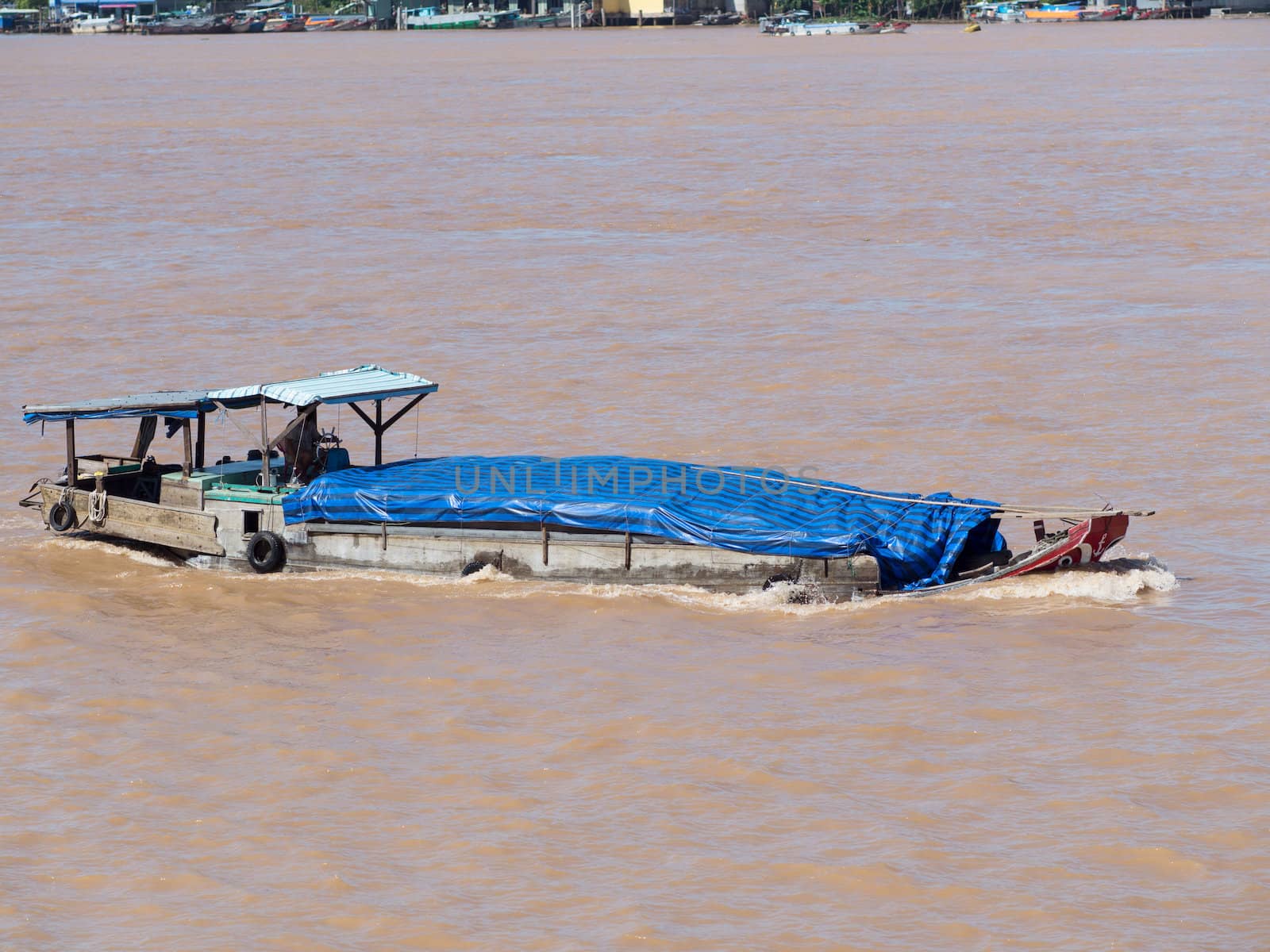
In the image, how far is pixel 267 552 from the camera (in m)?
17.8

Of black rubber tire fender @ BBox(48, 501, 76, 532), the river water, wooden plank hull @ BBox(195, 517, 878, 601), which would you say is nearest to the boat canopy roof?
black rubber tire fender @ BBox(48, 501, 76, 532)

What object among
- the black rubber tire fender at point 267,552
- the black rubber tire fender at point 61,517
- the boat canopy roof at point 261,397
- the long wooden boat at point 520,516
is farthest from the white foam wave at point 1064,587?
the black rubber tire fender at point 61,517

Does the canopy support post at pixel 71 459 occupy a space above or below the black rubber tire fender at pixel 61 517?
above

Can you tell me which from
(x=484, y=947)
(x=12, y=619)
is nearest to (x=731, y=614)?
(x=484, y=947)

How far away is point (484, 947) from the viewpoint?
34.7 ft

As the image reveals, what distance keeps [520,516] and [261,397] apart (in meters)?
3.31

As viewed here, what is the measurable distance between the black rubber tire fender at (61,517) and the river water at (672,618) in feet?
1.04

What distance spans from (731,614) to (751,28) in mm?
162753

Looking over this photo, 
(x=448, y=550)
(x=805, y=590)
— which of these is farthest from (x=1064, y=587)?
(x=448, y=550)

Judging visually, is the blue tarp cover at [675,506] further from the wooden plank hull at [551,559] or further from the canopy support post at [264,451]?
the canopy support post at [264,451]

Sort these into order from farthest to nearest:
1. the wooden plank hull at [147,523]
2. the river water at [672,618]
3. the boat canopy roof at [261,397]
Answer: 1. the wooden plank hull at [147,523]
2. the boat canopy roof at [261,397]
3. the river water at [672,618]

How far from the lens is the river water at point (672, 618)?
444 inches

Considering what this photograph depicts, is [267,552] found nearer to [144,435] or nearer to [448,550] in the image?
[448,550]

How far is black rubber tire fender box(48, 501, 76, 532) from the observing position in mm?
18812
